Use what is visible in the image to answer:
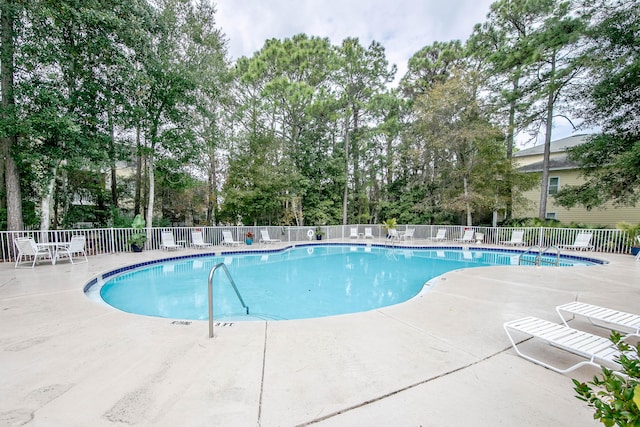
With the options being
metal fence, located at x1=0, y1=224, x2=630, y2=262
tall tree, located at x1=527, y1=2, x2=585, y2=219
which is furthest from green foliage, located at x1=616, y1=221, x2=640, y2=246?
tall tree, located at x1=527, y1=2, x2=585, y2=219

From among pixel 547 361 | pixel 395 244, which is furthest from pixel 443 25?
pixel 547 361

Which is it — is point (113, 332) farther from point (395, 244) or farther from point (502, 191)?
point (502, 191)

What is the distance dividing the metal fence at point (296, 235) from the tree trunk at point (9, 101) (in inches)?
28.5

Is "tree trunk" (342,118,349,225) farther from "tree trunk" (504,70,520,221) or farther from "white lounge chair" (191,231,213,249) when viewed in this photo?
"white lounge chair" (191,231,213,249)

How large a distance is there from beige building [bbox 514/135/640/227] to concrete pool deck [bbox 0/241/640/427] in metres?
14.2

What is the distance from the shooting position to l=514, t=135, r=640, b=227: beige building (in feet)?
45.3

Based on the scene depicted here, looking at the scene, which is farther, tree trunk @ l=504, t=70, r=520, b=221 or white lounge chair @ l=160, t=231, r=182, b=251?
tree trunk @ l=504, t=70, r=520, b=221

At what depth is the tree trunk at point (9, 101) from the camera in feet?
23.9

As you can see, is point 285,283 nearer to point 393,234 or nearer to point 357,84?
point 393,234

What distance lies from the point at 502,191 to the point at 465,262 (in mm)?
6612

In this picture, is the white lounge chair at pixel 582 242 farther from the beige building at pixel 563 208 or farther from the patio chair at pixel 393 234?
the patio chair at pixel 393 234

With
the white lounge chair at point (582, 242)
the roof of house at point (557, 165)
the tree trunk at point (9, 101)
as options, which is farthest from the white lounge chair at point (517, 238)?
the tree trunk at point (9, 101)

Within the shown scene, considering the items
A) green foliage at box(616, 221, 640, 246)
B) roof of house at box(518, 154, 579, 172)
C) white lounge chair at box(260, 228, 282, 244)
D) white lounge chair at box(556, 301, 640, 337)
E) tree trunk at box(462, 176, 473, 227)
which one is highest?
roof of house at box(518, 154, 579, 172)

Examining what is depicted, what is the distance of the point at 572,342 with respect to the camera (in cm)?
234
